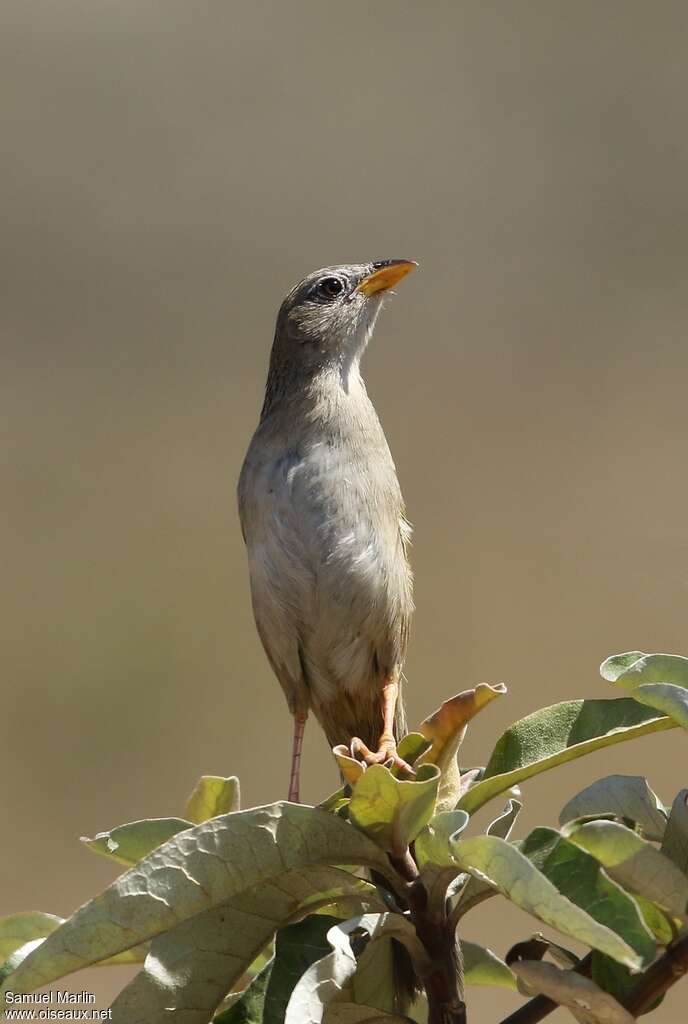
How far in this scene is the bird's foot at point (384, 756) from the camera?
1.91m

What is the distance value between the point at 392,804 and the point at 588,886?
0.29 m

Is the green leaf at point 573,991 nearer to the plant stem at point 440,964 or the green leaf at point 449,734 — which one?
the plant stem at point 440,964

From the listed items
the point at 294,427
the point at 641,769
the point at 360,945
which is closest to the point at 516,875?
the point at 360,945

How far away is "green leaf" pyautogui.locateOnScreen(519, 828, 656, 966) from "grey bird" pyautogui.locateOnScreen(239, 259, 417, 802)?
1.59 m

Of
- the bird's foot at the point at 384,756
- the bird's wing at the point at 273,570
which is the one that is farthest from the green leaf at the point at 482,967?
the bird's wing at the point at 273,570

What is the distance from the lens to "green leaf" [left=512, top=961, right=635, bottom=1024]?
4.83 ft

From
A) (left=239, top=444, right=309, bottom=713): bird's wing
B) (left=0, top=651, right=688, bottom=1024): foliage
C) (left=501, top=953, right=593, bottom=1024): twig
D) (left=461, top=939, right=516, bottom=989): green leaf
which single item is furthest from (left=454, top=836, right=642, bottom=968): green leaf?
(left=239, top=444, right=309, bottom=713): bird's wing

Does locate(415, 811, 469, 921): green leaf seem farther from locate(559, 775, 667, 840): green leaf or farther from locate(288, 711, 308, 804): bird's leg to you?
locate(288, 711, 308, 804): bird's leg

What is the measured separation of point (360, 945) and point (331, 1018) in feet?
0.33

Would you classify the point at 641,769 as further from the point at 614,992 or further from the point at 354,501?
A: the point at 614,992

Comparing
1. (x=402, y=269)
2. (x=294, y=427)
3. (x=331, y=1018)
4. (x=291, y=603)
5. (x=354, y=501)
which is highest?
(x=402, y=269)

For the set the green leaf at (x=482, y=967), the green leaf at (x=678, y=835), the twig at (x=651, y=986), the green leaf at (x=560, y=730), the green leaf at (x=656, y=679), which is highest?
the green leaf at (x=656, y=679)

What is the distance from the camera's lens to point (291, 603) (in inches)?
134

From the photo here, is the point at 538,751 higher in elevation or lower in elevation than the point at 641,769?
higher
